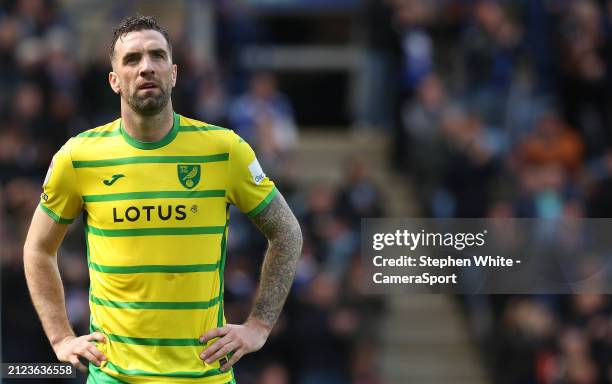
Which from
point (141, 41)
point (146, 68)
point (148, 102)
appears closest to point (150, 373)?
point (148, 102)

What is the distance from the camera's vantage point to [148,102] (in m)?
4.89

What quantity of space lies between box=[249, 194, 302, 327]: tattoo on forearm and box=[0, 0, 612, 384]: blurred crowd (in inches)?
203

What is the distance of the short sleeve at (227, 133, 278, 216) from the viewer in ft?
16.6

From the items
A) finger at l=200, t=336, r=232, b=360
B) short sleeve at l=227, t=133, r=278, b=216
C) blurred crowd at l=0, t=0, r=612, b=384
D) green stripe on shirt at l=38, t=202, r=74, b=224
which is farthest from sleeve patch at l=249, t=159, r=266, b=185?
blurred crowd at l=0, t=0, r=612, b=384

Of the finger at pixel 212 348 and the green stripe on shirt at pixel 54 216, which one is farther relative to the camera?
the green stripe on shirt at pixel 54 216

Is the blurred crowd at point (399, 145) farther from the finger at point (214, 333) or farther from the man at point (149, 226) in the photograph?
the finger at point (214, 333)

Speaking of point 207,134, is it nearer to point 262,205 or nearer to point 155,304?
point 262,205

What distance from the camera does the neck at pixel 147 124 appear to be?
196 inches

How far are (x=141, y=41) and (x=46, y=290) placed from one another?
1.11 meters

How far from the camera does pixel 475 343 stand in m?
12.7

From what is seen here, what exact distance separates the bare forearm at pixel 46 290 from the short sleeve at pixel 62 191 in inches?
7.3

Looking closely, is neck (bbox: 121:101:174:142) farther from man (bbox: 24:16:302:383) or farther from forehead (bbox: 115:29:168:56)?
forehead (bbox: 115:29:168:56)

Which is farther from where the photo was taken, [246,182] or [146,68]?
[246,182]

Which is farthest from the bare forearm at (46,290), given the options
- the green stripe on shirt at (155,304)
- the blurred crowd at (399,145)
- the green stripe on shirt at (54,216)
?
the blurred crowd at (399,145)
